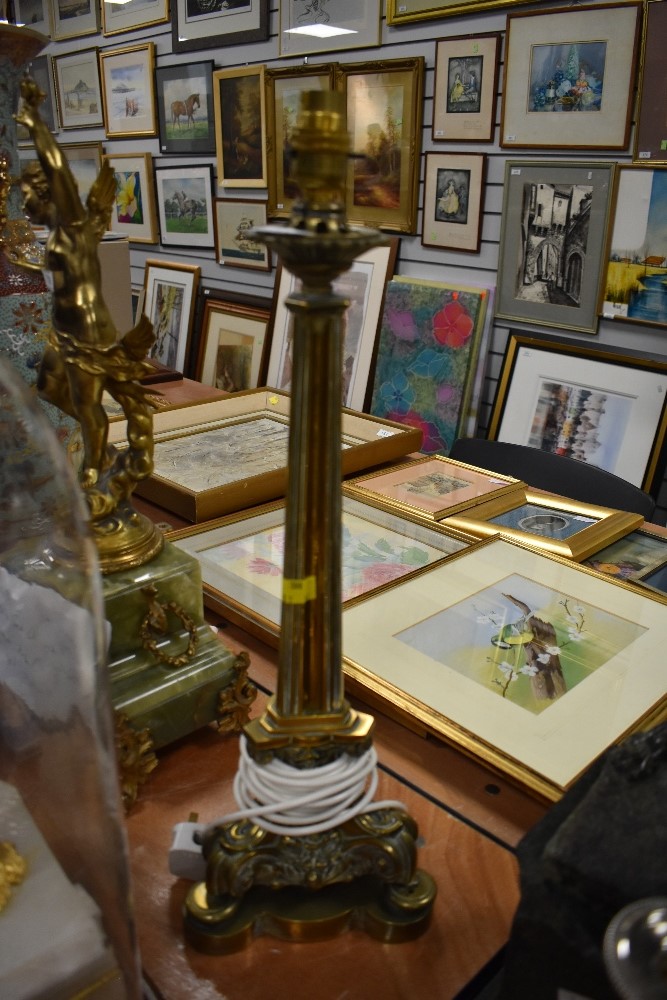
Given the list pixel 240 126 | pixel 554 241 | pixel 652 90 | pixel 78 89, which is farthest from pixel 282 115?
pixel 78 89

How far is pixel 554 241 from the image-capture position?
245cm

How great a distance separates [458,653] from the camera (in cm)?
100

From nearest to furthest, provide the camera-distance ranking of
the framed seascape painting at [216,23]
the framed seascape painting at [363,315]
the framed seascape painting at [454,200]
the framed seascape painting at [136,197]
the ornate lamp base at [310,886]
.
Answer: the ornate lamp base at [310,886]
the framed seascape painting at [454,200]
the framed seascape painting at [363,315]
the framed seascape painting at [216,23]
the framed seascape painting at [136,197]

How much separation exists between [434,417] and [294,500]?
2.25m

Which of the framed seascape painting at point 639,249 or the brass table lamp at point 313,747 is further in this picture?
the framed seascape painting at point 639,249

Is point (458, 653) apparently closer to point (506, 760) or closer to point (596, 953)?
point (506, 760)

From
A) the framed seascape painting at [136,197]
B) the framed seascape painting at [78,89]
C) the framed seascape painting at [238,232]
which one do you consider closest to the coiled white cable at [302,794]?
the framed seascape painting at [238,232]

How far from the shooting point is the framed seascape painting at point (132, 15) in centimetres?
365

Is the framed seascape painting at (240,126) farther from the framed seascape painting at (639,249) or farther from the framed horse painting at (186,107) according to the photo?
the framed seascape painting at (639,249)

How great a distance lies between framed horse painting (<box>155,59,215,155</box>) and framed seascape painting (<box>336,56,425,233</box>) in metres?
0.89

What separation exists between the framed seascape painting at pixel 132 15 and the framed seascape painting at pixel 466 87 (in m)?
1.70

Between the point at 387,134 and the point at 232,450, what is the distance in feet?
5.53

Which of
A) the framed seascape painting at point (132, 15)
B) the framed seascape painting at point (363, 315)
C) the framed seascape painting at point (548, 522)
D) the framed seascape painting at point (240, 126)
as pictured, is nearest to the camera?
the framed seascape painting at point (548, 522)

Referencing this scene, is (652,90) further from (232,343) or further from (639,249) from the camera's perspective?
(232,343)
